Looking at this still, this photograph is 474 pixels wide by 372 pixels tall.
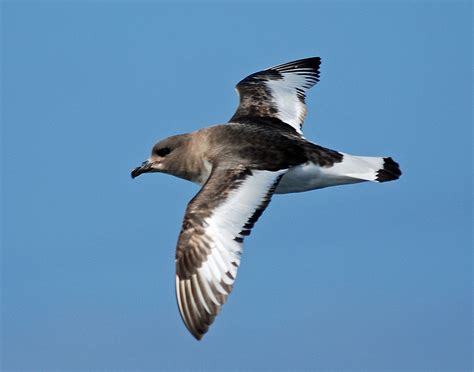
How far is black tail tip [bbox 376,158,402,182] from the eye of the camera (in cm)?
1449

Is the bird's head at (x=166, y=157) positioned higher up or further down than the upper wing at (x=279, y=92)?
further down

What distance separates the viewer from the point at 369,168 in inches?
580

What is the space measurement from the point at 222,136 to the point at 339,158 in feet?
5.52

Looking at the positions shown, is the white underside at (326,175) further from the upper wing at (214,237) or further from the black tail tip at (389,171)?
the upper wing at (214,237)

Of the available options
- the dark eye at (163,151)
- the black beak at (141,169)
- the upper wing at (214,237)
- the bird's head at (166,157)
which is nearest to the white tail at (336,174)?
the upper wing at (214,237)

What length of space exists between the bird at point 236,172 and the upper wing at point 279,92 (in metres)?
0.02

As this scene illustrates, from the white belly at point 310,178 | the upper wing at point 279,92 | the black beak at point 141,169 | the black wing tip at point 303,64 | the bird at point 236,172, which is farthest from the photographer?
the black wing tip at point 303,64

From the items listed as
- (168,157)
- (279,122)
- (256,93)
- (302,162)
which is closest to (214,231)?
(302,162)

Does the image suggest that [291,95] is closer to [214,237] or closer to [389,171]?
[389,171]

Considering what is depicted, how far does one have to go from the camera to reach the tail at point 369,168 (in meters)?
14.5

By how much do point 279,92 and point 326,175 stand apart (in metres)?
3.76

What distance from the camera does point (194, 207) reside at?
13195 mm

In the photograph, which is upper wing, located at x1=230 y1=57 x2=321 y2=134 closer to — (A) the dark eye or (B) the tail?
(A) the dark eye

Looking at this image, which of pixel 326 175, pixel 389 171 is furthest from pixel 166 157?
pixel 389 171
